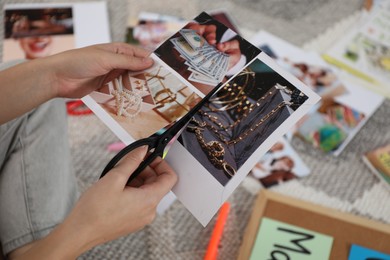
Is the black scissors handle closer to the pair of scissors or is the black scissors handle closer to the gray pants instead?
the pair of scissors

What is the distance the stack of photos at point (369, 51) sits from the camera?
1.08m

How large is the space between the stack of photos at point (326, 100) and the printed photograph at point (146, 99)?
426 mm

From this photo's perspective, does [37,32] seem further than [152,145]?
Yes

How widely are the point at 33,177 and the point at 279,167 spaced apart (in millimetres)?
496

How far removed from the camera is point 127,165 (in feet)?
1.83

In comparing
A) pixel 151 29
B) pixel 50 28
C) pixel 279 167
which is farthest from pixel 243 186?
pixel 50 28

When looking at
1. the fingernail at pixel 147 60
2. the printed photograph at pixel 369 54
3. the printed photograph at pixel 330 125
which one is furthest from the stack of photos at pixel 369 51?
the fingernail at pixel 147 60

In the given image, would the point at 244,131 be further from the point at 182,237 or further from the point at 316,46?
the point at 316,46

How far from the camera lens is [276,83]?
0.65 m

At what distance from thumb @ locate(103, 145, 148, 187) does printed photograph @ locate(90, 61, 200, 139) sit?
43mm

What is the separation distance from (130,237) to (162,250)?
2.7 inches

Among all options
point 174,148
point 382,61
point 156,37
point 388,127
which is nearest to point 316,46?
point 382,61

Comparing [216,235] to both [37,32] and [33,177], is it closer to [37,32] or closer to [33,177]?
[33,177]

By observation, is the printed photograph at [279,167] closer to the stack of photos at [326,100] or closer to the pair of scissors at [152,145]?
the stack of photos at [326,100]
